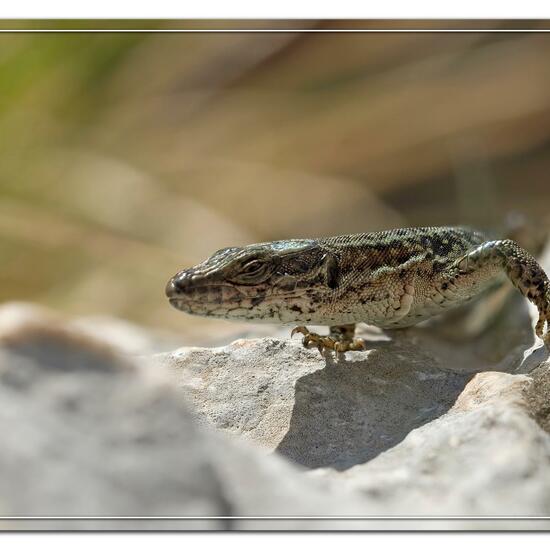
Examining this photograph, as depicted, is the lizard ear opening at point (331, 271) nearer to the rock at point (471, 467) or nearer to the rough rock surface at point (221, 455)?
the rough rock surface at point (221, 455)

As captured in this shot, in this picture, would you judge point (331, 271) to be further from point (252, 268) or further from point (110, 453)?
point (110, 453)

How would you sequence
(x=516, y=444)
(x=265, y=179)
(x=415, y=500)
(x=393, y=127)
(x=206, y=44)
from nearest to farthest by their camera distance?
1. (x=415, y=500)
2. (x=516, y=444)
3. (x=206, y=44)
4. (x=393, y=127)
5. (x=265, y=179)

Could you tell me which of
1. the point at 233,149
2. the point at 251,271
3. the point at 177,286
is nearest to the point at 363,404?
the point at 251,271

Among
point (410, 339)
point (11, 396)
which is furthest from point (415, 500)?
point (410, 339)

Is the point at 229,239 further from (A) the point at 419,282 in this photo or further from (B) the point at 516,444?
(B) the point at 516,444

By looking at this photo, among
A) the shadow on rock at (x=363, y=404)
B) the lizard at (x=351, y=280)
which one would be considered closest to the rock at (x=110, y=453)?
the shadow on rock at (x=363, y=404)

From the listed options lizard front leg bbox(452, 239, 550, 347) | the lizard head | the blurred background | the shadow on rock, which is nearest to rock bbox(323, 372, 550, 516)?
the shadow on rock

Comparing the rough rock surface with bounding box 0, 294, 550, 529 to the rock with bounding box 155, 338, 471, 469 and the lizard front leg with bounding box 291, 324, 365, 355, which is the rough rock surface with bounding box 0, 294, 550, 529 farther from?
the lizard front leg with bounding box 291, 324, 365, 355
